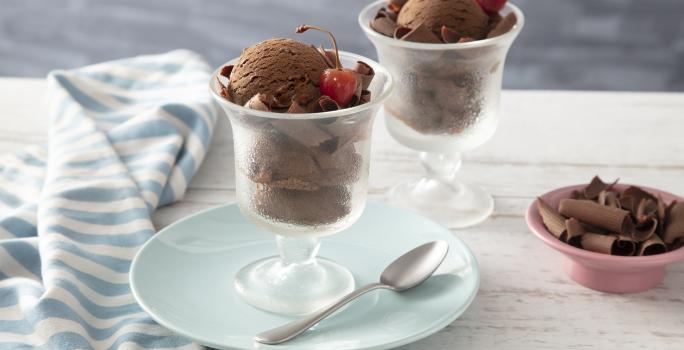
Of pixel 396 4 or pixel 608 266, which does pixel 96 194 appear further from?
pixel 608 266

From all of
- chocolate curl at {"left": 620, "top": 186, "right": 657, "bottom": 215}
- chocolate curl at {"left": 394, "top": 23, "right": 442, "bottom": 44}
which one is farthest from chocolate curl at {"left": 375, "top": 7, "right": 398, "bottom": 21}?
chocolate curl at {"left": 620, "top": 186, "right": 657, "bottom": 215}


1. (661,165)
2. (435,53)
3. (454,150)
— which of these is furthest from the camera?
(661,165)

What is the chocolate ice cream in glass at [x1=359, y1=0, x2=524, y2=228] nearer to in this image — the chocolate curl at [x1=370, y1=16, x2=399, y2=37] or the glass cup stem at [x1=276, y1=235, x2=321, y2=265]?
the chocolate curl at [x1=370, y1=16, x2=399, y2=37]

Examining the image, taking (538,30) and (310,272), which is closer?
(310,272)

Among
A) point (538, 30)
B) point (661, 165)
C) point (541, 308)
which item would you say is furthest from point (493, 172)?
point (538, 30)

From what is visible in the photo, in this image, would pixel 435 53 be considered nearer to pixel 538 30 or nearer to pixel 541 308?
pixel 541 308

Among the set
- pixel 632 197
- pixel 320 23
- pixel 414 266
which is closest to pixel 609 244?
pixel 632 197

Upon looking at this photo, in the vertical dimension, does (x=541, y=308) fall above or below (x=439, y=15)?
below
